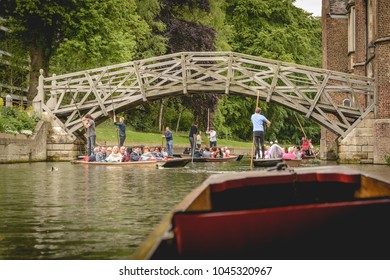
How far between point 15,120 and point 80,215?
16.9 m

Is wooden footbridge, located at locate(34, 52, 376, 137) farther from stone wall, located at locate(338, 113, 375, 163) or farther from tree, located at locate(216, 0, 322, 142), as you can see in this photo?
tree, located at locate(216, 0, 322, 142)

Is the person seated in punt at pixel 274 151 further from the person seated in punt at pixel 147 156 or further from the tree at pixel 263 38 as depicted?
the tree at pixel 263 38

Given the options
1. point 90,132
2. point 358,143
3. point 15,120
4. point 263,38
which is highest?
point 263,38

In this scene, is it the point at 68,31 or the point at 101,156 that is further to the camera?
the point at 68,31

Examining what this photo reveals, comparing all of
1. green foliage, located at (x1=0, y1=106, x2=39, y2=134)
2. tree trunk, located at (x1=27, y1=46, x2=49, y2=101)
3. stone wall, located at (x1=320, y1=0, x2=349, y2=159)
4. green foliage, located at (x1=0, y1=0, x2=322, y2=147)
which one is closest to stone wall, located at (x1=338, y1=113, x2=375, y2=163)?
stone wall, located at (x1=320, y1=0, x2=349, y2=159)

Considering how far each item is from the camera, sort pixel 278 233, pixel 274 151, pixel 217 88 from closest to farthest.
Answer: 1. pixel 278 233
2. pixel 274 151
3. pixel 217 88

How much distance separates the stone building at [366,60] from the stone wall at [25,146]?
10152mm

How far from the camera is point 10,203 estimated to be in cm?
927

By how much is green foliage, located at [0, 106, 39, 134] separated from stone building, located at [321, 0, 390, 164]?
10430 millimetres

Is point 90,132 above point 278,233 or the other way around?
above

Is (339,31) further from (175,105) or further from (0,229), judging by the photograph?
(0,229)

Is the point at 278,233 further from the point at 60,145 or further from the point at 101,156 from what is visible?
the point at 60,145

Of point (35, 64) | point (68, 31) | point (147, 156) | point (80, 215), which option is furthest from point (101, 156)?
point (80, 215)

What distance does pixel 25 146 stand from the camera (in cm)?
2489
